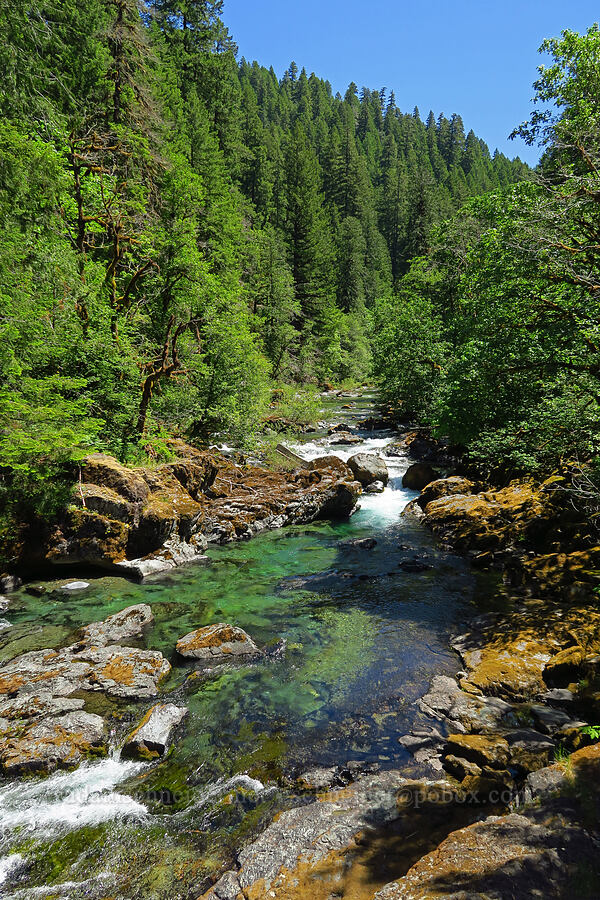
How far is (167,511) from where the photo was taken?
11.9 m

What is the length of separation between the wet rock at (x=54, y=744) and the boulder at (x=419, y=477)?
15356 mm

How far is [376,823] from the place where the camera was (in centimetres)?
427

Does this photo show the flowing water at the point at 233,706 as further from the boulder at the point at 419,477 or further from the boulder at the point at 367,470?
the boulder at the point at 367,470

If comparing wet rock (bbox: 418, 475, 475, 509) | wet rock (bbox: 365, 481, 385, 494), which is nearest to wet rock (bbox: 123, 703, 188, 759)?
wet rock (bbox: 418, 475, 475, 509)

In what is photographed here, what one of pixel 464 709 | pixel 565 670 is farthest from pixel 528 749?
pixel 565 670

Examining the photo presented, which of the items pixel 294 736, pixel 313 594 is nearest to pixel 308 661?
pixel 294 736

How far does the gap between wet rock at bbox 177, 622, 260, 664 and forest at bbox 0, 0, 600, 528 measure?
4.95 metres

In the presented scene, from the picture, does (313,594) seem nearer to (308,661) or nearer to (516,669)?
(308,661)

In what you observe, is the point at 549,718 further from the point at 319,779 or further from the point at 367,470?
the point at 367,470

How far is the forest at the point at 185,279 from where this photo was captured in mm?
8578

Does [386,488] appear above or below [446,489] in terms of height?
below

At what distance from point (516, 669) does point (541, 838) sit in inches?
146

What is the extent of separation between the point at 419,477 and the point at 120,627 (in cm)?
1407

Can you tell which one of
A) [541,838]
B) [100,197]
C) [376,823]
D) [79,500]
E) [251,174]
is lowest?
[376,823]
